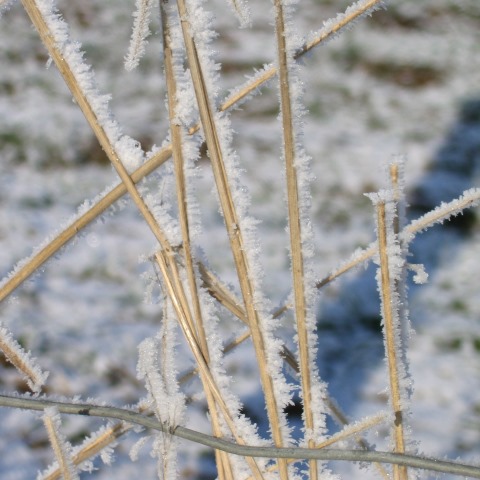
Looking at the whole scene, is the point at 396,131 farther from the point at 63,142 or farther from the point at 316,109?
the point at 63,142

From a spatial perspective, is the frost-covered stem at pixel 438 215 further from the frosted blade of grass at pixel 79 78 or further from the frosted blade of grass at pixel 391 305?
the frosted blade of grass at pixel 79 78

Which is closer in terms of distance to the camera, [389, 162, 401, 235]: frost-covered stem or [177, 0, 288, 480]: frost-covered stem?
[177, 0, 288, 480]: frost-covered stem

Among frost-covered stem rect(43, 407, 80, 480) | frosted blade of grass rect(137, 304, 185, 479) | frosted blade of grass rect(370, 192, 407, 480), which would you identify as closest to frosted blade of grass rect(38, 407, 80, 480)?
frost-covered stem rect(43, 407, 80, 480)

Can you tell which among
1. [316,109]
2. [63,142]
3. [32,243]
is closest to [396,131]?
[316,109]

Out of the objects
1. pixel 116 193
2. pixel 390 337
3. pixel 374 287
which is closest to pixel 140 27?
pixel 116 193

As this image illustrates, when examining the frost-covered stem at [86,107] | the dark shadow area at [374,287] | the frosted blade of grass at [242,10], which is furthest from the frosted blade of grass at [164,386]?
the dark shadow area at [374,287]

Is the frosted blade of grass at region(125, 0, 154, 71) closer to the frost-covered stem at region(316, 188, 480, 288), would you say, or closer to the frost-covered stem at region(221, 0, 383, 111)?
the frost-covered stem at region(221, 0, 383, 111)
